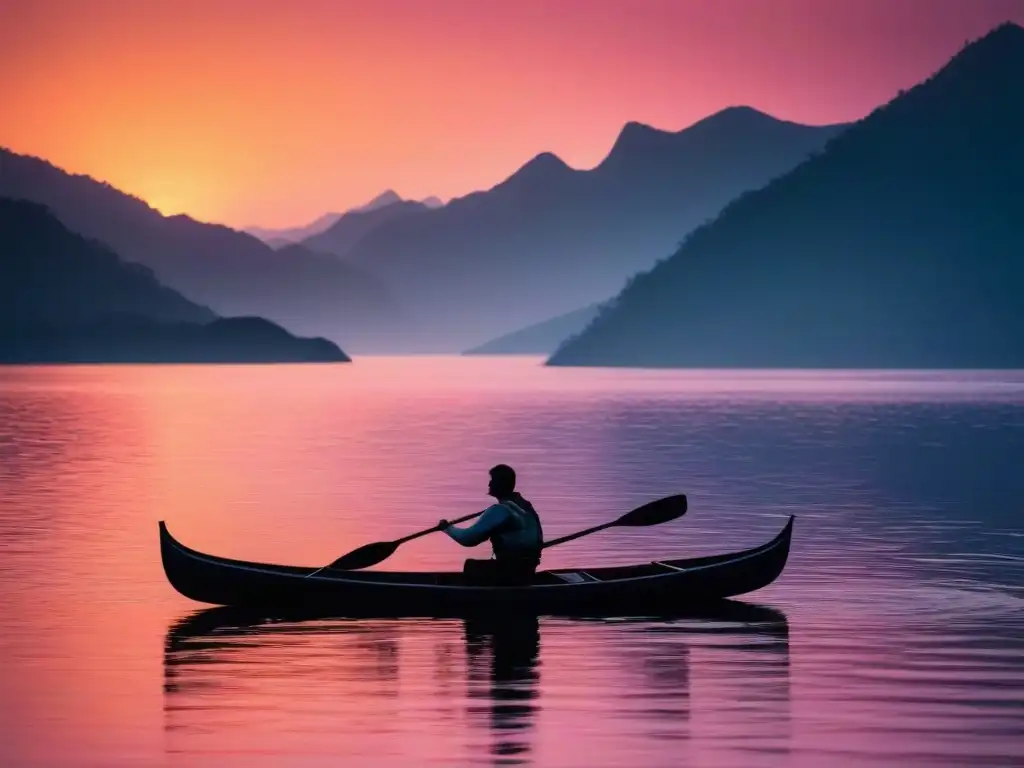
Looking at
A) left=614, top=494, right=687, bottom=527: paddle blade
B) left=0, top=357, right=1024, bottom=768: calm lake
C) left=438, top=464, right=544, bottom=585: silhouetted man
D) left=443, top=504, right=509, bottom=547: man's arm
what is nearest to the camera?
left=0, top=357, right=1024, bottom=768: calm lake

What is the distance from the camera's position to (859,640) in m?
23.7

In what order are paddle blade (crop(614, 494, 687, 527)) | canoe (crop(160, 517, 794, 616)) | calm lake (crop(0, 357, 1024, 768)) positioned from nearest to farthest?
calm lake (crop(0, 357, 1024, 768)) < canoe (crop(160, 517, 794, 616)) < paddle blade (crop(614, 494, 687, 527))

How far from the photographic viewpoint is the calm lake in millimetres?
17422

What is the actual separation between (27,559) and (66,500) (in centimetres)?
1465

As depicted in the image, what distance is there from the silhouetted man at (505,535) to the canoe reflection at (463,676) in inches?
27.8

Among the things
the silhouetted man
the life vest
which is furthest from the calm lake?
the life vest

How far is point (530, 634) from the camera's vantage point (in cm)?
2434

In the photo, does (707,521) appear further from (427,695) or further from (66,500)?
(427,695)

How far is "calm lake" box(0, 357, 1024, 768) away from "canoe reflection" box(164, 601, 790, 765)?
63 millimetres

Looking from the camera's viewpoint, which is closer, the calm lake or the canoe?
the calm lake

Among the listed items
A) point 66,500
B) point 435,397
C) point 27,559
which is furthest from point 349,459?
point 435,397

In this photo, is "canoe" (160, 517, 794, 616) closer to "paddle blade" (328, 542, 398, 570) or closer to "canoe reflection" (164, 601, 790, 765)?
"canoe reflection" (164, 601, 790, 765)

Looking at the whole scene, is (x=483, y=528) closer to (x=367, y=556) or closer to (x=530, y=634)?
(x=530, y=634)

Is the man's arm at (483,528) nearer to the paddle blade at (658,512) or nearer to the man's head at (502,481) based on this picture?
the man's head at (502,481)
